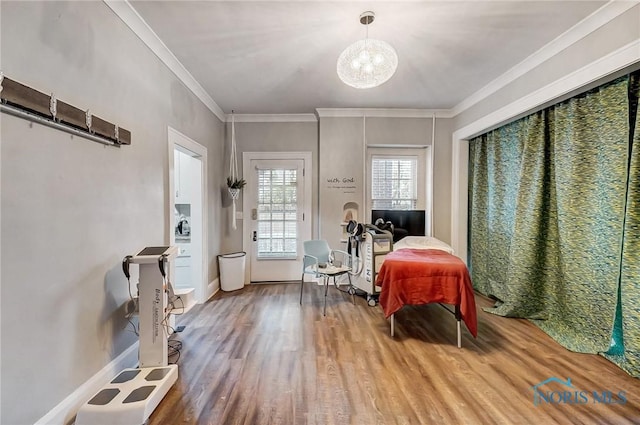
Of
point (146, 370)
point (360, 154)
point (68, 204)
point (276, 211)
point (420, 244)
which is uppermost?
point (360, 154)

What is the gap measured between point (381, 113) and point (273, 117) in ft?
5.52

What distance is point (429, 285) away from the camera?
2.36m

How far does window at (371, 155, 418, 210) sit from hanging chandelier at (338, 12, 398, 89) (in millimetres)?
2285

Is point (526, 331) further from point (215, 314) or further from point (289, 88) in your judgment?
point (289, 88)

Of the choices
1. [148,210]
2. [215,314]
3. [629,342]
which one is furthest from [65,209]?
[629,342]

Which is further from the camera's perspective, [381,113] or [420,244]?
[381,113]

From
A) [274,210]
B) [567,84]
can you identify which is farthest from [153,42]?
[567,84]

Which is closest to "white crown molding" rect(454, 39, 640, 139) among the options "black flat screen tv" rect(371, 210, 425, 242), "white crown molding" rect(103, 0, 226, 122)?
"black flat screen tv" rect(371, 210, 425, 242)

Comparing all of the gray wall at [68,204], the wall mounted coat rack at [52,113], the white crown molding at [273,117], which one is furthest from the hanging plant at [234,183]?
the wall mounted coat rack at [52,113]

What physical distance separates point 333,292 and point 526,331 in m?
2.21

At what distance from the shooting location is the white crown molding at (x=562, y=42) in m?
1.87

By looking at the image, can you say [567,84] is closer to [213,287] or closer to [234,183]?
[234,183]

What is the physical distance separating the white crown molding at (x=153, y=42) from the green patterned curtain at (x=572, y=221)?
3.73 m

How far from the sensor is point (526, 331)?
2672 millimetres
